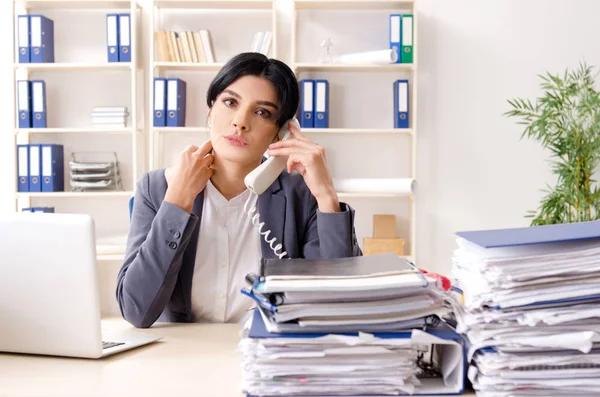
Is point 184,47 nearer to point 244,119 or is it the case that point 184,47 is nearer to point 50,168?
point 50,168

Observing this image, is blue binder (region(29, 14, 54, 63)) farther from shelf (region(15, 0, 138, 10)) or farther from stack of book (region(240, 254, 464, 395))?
stack of book (region(240, 254, 464, 395))

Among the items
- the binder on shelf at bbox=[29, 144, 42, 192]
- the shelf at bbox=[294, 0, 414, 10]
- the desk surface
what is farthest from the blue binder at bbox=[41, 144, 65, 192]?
the desk surface

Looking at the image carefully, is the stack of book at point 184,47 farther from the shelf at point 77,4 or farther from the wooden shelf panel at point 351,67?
the wooden shelf panel at point 351,67

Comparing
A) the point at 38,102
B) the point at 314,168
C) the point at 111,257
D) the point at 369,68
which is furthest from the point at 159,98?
the point at 314,168

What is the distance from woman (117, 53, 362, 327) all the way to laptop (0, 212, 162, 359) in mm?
457

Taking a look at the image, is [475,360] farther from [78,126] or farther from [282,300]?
[78,126]

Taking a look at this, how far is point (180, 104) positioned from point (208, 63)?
1.01ft

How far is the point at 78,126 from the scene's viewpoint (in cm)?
450

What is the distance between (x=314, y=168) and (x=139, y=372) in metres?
0.78

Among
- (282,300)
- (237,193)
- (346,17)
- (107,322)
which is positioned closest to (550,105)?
(346,17)

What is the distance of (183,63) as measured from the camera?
417 centimetres

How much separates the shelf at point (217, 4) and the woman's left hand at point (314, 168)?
2.63m

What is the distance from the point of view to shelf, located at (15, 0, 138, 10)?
4.29 m

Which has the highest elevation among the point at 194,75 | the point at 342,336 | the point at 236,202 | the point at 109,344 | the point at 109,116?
the point at 194,75
